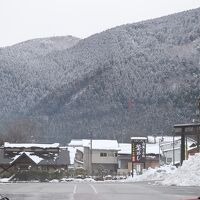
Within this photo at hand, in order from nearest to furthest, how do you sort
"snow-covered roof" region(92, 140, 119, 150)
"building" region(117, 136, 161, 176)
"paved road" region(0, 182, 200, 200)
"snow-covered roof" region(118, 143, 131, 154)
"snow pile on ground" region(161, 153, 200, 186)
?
1. "paved road" region(0, 182, 200, 200)
2. "snow pile on ground" region(161, 153, 200, 186)
3. "building" region(117, 136, 161, 176)
4. "snow-covered roof" region(92, 140, 119, 150)
5. "snow-covered roof" region(118, 143, 131, 154)

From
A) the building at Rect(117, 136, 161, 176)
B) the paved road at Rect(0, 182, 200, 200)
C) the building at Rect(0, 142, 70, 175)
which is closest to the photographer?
the paved road at Rect(0, 182, 200, 200)

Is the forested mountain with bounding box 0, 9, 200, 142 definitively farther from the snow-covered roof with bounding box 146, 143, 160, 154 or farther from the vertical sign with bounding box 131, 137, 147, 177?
the vertical sign with bounding box 131, 137, 147, 177

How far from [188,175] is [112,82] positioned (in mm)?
112011

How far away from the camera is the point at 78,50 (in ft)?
577

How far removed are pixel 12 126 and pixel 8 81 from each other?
28752 mm

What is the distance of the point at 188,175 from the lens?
34625 mm

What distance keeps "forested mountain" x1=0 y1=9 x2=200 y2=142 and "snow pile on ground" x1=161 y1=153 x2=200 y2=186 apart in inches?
3316

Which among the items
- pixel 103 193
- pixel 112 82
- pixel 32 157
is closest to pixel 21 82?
pixel 112 82

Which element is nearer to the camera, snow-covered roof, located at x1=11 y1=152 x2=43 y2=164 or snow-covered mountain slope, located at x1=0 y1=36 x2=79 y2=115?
snow-covered roof, located at x1=11 y1=152 x2=43 y2=164

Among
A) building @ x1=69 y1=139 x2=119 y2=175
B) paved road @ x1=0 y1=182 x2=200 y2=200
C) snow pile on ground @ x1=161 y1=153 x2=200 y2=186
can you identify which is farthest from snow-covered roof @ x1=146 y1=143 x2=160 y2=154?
paved road @ x1=0 y1=182 x2=200 y2=200

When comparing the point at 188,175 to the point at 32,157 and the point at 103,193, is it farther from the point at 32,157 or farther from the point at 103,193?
the point at 32,157

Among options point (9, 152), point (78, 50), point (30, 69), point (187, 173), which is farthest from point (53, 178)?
point (78, 50)

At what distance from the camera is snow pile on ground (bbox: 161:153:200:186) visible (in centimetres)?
3338

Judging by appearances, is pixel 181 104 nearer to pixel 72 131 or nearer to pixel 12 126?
pixel 72 131
